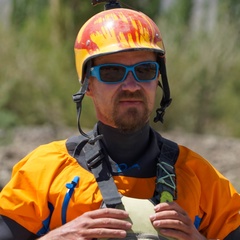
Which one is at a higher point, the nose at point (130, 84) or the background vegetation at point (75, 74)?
the nose at point (130, 84)

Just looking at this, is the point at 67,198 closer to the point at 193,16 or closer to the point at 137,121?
the point at 137,121

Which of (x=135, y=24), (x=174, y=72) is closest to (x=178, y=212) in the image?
(x=135, y=24)

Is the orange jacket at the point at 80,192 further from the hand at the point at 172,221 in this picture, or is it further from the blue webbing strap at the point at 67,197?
the hand at the point at 172,221

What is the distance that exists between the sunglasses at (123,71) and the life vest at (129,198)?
252 mm

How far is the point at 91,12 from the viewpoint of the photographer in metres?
16.2

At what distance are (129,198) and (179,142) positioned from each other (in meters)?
9.81

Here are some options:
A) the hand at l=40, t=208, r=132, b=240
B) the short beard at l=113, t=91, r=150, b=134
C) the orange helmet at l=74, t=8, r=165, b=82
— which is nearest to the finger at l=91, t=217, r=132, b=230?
the hand at l=40, t=208, r=132, b=240

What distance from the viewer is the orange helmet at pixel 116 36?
3.11 m

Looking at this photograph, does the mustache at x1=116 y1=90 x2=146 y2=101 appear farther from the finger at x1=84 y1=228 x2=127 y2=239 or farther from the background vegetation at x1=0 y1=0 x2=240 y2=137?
the background vegetation at x1=0 y1=0 x2=240 y2=137

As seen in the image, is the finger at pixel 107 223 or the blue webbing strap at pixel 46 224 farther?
the blue webbing strap at pixel 46 224

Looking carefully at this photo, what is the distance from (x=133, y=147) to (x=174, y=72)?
1295cm

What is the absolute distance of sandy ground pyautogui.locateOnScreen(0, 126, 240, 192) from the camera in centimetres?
1037

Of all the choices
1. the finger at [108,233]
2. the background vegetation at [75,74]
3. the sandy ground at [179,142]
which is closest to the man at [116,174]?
the finger at [108,233]

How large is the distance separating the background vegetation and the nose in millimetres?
11861
